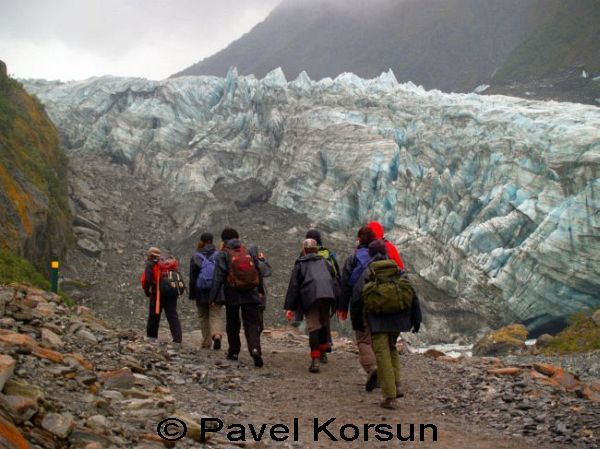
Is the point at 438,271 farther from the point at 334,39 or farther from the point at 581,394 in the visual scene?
the point at 334,39

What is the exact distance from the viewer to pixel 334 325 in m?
21.5

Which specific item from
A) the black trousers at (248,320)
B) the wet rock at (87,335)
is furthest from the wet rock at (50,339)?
the black trousers at (248,320)

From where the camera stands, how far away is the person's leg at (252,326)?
6629 millimetres

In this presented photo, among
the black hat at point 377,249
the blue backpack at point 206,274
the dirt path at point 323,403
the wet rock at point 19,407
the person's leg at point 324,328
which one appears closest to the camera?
the wet rock at point 19,407

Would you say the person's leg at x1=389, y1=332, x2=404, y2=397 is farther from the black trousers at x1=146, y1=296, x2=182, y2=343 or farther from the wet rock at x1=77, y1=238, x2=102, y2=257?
the wet rock at x1=77, y1=238, x2=102, y2=257

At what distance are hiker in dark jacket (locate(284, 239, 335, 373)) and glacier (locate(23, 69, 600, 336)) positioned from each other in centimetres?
1661

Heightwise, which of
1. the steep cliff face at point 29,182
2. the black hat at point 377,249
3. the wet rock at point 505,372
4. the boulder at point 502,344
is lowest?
the boulder at point 502,344

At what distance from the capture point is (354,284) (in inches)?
231

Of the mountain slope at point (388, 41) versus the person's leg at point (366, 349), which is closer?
the person's leg at point (366, 349)

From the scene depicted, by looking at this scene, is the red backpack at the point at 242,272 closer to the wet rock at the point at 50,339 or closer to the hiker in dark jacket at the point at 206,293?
the hiker in dark jacket at the point at 206,293

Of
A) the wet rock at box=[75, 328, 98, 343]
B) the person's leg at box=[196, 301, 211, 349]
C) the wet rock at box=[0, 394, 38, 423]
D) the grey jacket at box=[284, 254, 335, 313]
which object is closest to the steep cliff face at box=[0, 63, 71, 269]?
the person's leg at box=[196, 301, 211, 349]

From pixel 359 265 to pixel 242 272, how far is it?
1.31 metres

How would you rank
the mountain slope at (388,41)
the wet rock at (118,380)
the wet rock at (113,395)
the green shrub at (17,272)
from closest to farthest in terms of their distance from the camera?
1. the wet rock at (113,395)
2. the wet rock at (118,380)
3. the green shrub at (17,272)
4. the mountain slope at (388,41)

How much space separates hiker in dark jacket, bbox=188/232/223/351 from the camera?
7484 millimetres
